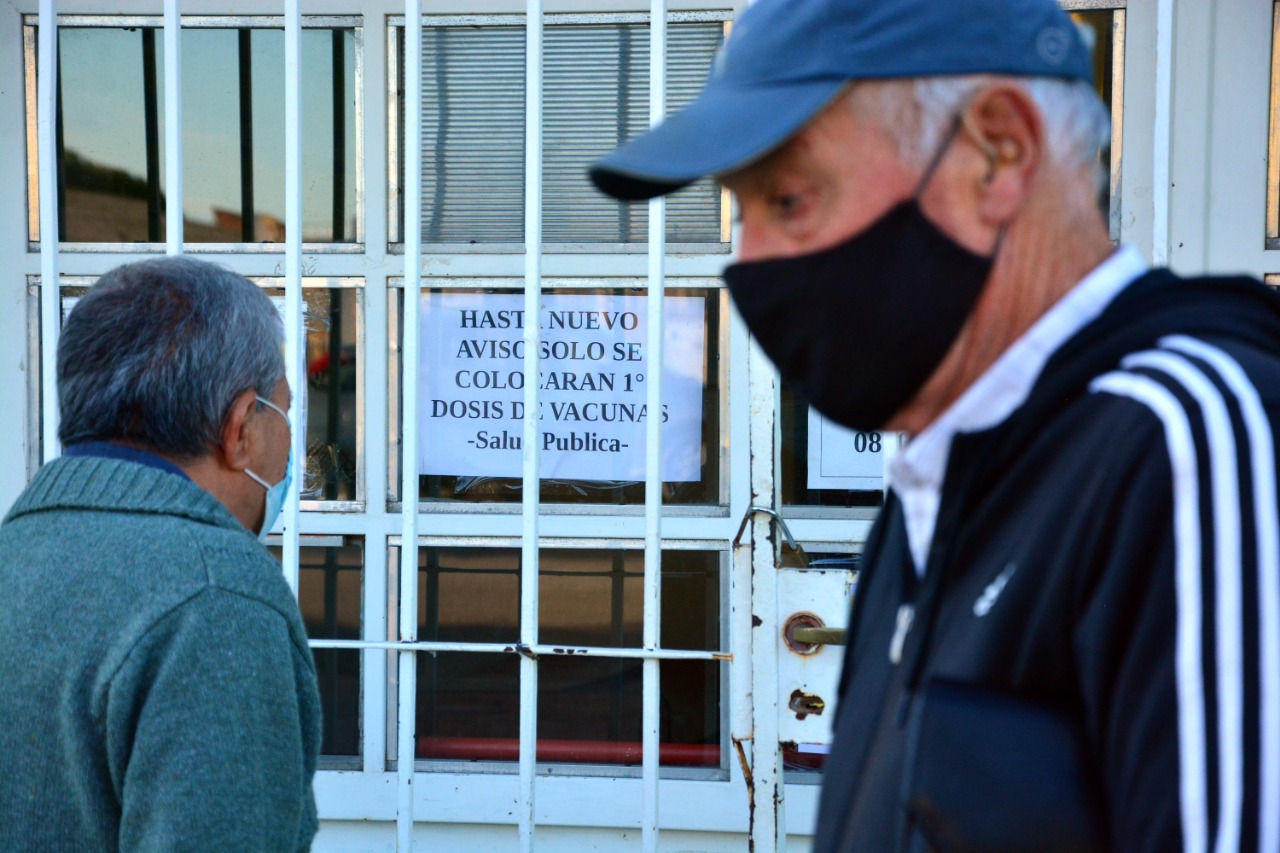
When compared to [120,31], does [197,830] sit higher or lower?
lower

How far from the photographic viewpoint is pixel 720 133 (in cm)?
83

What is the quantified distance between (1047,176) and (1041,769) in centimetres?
40

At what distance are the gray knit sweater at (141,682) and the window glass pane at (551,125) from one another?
173 centimetres

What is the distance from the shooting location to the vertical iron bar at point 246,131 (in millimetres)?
2984

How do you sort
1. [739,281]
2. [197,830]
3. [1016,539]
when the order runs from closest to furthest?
[1016,539] < [739,281] < [197,830]

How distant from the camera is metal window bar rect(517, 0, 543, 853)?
2.18 m

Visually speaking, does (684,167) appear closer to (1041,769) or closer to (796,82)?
(796,82)

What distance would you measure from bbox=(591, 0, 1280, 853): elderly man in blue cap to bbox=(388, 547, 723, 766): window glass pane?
1.97 metres

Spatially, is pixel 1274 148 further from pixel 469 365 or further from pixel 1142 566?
pixel 1142 566

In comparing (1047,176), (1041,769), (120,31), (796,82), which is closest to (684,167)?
(796,82)

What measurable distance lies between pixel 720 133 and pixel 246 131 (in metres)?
2.50

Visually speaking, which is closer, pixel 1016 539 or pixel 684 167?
pixel 1016 539

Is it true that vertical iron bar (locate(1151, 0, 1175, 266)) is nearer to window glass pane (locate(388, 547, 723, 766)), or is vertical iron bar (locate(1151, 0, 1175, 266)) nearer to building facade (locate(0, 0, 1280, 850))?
building facade (locate(0, 0, 1280, 850))

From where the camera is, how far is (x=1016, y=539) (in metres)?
0.70
